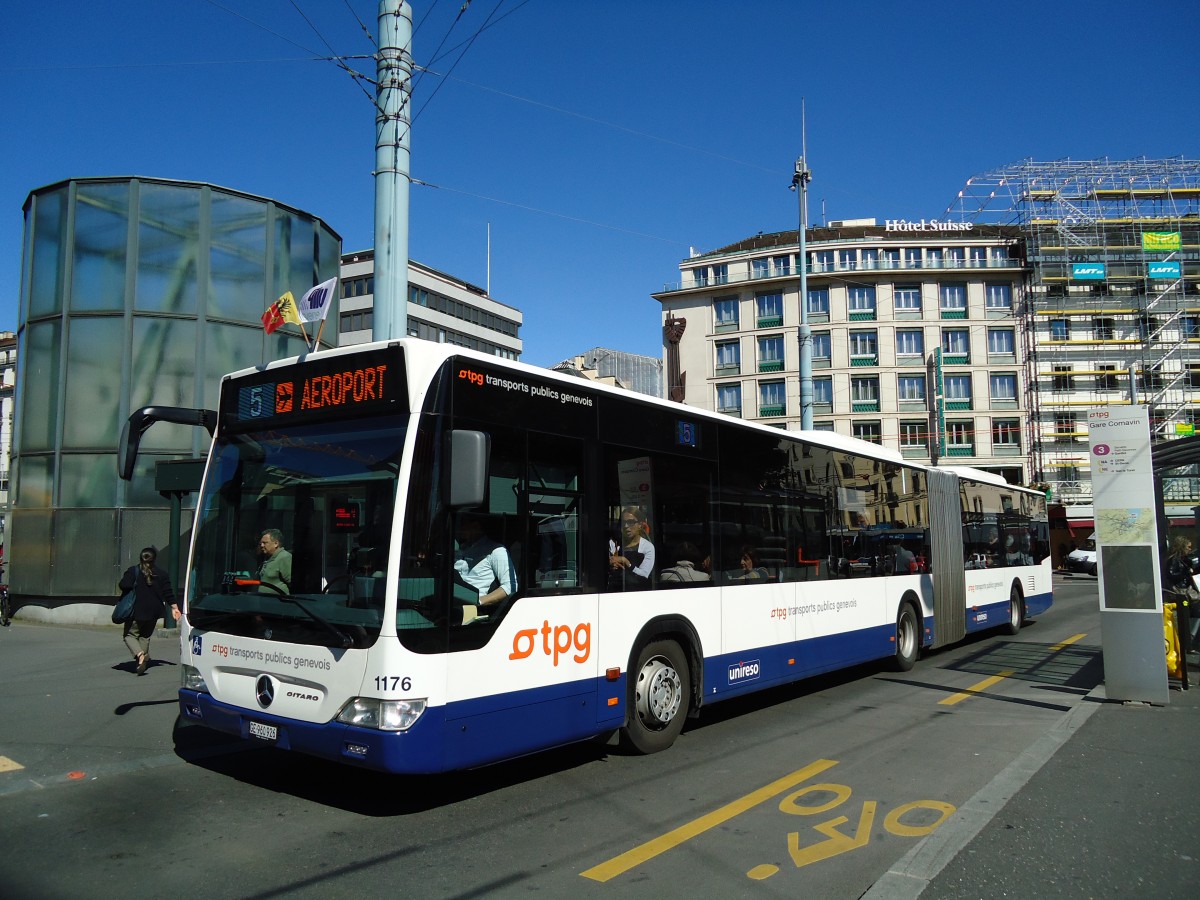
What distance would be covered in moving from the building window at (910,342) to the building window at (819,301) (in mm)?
5524

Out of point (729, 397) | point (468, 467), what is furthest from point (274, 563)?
point (729, 397)

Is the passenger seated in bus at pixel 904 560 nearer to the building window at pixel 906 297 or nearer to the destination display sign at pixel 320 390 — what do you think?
the destination display sign at pixel 320 390

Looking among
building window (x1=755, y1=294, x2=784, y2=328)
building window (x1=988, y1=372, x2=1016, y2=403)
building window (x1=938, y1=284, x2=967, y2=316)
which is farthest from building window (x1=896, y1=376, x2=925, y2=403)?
building window (x1=755, y1=294, x2=784, y2=328)

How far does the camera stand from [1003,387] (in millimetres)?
63500

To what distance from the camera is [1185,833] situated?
17.5 ft

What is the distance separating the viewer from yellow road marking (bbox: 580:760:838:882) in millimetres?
4879

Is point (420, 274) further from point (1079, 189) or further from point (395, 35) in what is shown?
point (395, 35)

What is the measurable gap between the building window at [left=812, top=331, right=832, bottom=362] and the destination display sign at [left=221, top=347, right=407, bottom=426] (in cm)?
6106

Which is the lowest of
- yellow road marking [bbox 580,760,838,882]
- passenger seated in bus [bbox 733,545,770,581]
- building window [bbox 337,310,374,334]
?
yellow road marking [bbox 580,760,838,882]

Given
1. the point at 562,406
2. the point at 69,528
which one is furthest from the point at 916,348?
the point at 562,406

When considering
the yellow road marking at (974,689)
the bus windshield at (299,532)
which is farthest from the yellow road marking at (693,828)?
the yellow road marking at (974,689)

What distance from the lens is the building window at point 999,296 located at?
213ft

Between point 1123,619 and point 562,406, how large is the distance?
22.2 ft

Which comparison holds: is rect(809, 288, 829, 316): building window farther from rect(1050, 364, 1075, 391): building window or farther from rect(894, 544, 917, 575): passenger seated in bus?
rect(894, 544, 917, 575): passenger seated in bus
